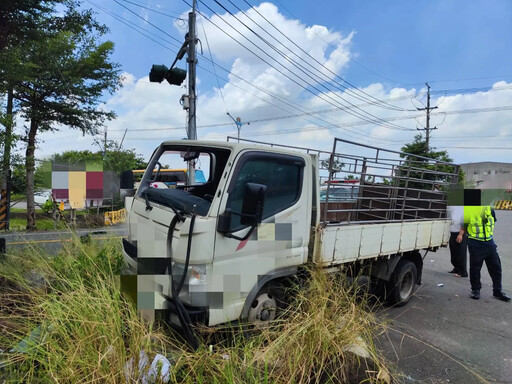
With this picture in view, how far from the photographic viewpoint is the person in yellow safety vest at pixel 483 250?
5242mm

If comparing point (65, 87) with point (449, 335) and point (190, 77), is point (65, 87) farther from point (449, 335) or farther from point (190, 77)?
point (449, 335)

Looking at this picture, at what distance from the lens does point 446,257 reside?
28.4 feet

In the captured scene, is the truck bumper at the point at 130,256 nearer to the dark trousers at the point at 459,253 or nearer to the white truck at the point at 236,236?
the white truck at the point at 236,236

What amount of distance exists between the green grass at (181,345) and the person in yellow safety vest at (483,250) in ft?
12.0

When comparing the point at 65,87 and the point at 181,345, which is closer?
the point at 181,345

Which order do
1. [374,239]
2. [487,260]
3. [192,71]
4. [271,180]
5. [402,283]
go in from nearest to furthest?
[271,180] < [374,239] < [402,283] < [487,260] < [192,71]

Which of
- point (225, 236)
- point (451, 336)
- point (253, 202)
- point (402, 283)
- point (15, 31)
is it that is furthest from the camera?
point (15, 31)

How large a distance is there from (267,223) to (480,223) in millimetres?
4242

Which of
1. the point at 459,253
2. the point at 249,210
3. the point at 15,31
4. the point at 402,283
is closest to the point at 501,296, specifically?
the point at 459,253

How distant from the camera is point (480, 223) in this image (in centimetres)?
529

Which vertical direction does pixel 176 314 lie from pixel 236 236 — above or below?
below

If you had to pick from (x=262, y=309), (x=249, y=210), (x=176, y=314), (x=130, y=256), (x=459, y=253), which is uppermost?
(x=249, y=210)

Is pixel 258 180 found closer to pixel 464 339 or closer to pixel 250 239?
pixel 250 239

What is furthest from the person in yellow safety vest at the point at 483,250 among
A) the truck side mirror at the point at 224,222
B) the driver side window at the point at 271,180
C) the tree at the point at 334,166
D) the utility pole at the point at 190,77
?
the utility pole at the point at 190,77
